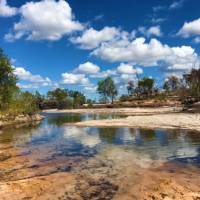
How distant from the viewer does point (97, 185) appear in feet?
51.1

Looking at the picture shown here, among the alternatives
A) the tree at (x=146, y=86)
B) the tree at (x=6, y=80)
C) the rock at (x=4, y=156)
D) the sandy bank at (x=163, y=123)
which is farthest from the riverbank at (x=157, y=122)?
the tree at (x=146, y=86)

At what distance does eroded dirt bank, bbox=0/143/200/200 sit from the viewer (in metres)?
13.9

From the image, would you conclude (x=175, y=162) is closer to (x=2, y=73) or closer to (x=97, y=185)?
(x=97, y=185)

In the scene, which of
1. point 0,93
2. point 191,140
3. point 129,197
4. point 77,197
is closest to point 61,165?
point 77,197

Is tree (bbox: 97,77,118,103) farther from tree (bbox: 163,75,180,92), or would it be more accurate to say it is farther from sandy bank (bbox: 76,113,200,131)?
sandy bank (bbox: 76,113,200,131)

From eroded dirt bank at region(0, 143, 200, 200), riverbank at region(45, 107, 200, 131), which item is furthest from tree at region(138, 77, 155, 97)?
eroded dirt bank at region(0, 143, 200, 200)

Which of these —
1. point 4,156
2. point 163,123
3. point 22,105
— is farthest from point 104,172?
point 22,105

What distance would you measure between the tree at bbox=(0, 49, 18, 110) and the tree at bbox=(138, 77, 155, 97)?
385 feet

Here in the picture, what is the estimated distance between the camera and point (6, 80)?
56.5 meters

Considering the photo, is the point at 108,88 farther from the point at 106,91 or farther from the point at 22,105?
the point at 22,105

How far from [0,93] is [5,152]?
30.4 m

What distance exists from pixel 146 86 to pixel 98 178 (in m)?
155

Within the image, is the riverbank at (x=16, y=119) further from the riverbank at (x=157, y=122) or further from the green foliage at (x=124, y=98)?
the green foliage at (x=124, y=98)

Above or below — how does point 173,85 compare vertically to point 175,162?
above
